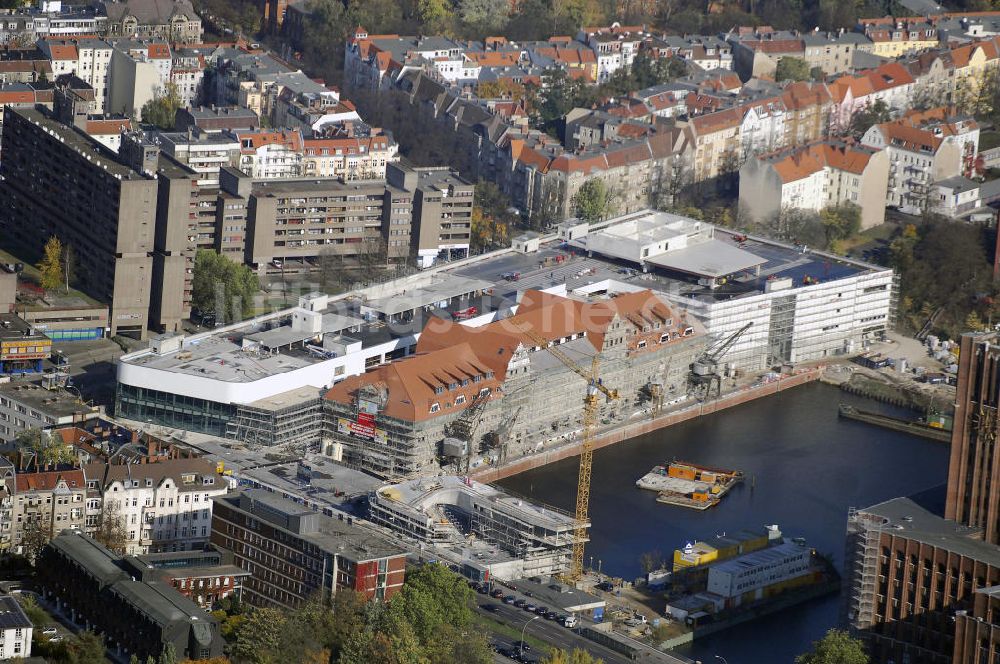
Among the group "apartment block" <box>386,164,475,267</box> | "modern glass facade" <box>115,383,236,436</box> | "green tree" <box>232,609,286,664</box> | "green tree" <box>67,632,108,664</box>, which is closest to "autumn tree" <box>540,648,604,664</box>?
"green tree" <box>232,609,286,664</box>

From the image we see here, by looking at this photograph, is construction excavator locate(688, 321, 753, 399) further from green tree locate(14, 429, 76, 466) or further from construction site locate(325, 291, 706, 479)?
green tree locate(14, 429, 76, 466)

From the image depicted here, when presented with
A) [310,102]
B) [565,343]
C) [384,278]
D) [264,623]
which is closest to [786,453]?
[565,343]

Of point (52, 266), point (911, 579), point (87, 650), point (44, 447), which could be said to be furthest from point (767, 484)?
point (52, 266)

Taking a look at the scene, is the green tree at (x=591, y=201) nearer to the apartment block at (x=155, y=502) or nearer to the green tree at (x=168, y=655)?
the apartment block at (x=155, y=502)

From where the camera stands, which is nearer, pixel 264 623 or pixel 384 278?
pixel 264 623

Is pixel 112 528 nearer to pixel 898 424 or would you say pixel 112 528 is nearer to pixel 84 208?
pixel 84 208

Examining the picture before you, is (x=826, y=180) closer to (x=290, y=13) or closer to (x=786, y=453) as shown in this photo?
(x=786, y=453)
